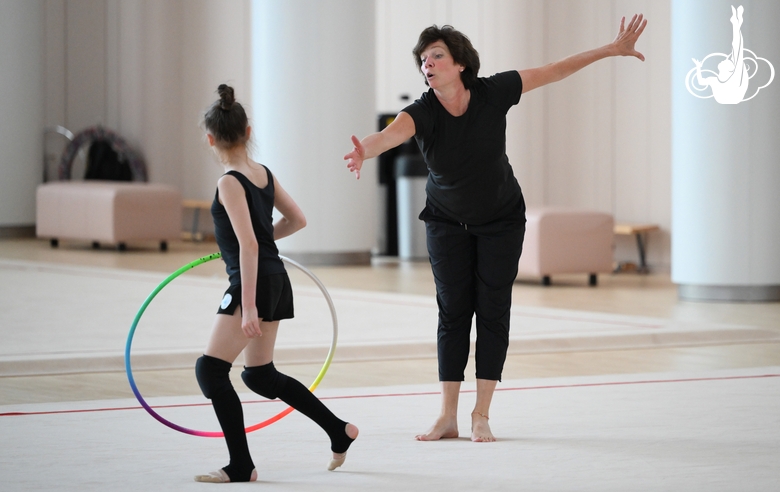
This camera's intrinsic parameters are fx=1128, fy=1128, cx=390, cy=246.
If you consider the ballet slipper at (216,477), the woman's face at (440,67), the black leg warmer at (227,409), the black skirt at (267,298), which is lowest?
the ballet slipper at (216,477)

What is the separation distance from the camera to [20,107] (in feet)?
51.0

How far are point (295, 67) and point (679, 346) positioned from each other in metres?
6.13

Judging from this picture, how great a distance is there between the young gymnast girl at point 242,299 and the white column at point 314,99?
26.2 ft

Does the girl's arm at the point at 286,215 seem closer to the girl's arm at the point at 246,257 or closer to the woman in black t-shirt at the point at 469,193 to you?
the girl's arm at the point at 246,257

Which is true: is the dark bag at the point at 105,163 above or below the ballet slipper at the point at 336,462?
above

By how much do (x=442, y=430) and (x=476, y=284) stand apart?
54cm

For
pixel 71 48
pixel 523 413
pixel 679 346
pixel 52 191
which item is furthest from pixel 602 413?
pixel 71 48

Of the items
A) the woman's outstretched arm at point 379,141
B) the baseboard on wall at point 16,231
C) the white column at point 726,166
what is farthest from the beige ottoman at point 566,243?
the baseboard on wall at point 16,231

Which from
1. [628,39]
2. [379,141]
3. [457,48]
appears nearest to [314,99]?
[628,39]

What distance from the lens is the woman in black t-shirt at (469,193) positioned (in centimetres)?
382

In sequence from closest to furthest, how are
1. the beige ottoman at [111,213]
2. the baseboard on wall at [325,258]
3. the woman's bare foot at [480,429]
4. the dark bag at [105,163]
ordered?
the woman's bare foot at [480,429], the baseboard on wall at [325,258], the beige ottoman at [111,213], the dark bag at [105,163]

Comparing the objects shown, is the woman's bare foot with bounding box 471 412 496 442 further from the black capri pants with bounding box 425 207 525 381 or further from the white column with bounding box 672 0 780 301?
the white column with bounding box 672 0 780 301

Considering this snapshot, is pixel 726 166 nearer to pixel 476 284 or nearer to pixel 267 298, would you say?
pixel 476 284

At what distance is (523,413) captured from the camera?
14.6ft
